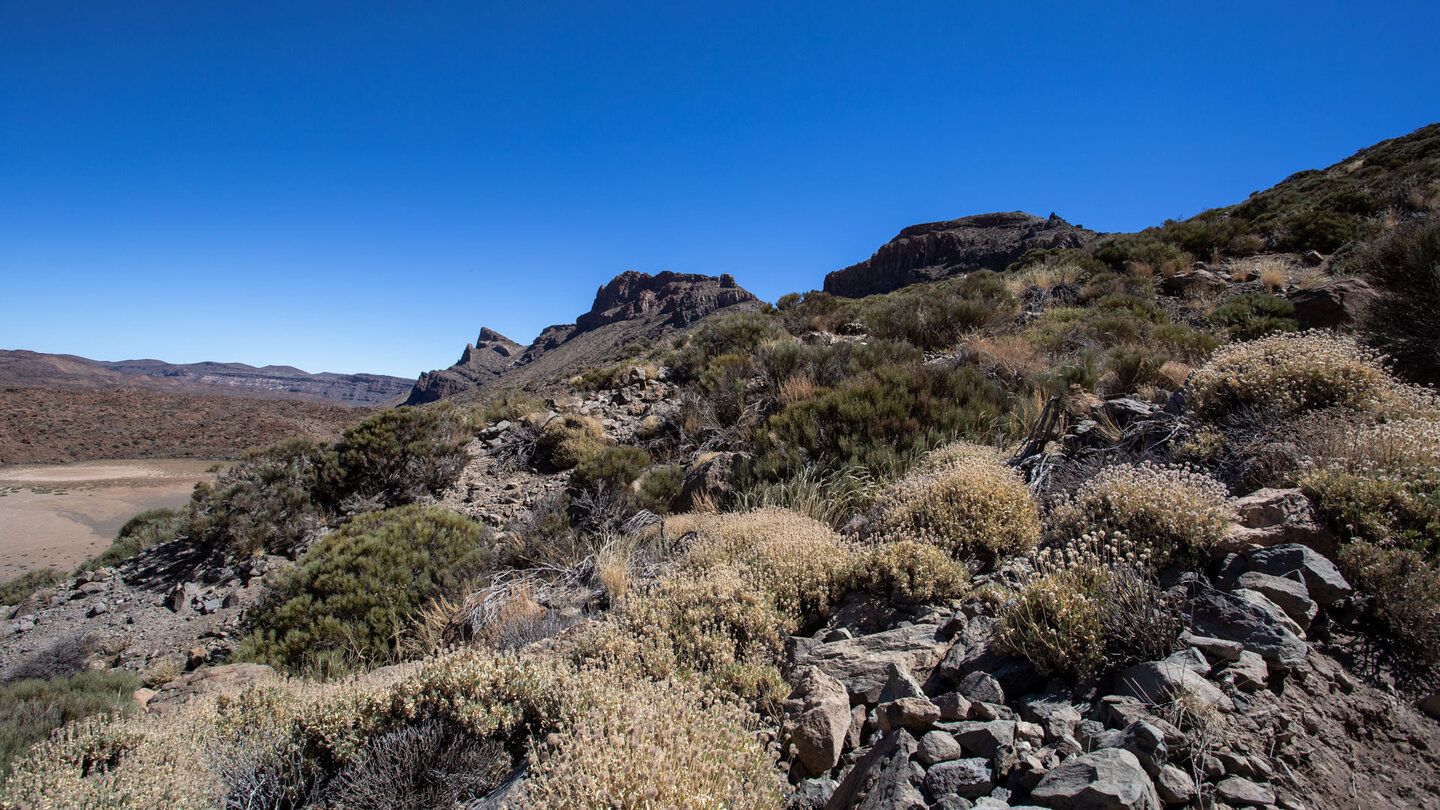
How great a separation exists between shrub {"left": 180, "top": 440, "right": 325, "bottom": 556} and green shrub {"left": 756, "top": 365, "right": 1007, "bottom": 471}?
722 centimetres

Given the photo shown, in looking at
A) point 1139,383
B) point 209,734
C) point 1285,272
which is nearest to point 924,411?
point 1139,383

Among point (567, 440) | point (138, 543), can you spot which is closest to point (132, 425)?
point (138, 543)

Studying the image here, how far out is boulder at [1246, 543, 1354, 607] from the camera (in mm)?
2254

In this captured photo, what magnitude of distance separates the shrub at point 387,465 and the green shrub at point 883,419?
5834 mm

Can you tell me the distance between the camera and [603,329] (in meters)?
71.3

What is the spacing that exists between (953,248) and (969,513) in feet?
214

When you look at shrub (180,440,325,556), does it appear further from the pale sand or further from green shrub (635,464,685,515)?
the pale sand

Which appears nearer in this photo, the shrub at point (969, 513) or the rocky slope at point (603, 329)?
the shrub at point (969, 513)

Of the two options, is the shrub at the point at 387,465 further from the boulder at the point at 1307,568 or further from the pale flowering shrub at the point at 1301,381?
the pale flowering shrub at the point at 1301,381

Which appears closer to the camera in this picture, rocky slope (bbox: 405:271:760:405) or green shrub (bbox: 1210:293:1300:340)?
green shrub (bbox: 1210:293:1300:340)

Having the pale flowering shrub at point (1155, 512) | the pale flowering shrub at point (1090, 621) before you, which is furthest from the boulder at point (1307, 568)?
the pale flowering shrub at point (1090, 621)

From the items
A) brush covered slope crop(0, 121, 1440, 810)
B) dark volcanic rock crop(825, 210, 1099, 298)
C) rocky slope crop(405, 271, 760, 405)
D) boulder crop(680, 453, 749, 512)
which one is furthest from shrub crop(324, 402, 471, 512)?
dark volcanic rock crop(825, 210, 1099, 298)

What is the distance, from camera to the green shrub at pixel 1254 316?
6.91 m

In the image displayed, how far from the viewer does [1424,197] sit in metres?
11.7
